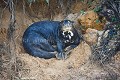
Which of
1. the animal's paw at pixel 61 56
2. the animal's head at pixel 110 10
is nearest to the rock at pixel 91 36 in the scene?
the animal's head at pixel 110 10

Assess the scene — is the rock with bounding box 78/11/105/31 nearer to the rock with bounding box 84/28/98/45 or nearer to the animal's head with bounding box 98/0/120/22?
the animal's head with bounding box 98/0/120/22

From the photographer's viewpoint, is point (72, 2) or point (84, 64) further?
point (72, 2)

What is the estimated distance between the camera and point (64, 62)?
6.26 meters

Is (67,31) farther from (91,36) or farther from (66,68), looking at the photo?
(66,68)

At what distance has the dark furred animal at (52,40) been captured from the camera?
6.54 m

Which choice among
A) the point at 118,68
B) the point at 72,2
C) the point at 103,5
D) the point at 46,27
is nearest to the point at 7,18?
the point at 46,27

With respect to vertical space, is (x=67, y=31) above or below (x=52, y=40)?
above

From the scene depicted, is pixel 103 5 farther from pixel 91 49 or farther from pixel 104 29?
pixel 91 49

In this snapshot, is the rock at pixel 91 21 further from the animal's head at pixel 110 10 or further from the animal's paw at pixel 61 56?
the animal's paw at pixel 61 56

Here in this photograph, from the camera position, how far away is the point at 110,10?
6594mm

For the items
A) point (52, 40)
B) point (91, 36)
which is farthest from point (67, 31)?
point (91, 36)

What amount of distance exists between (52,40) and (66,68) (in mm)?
1058

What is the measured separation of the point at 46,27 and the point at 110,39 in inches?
59.7

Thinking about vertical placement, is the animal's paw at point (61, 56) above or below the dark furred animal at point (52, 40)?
below
